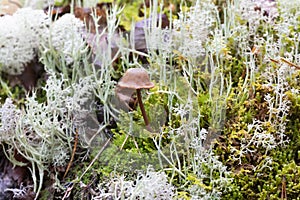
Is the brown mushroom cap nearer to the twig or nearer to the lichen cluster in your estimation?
the lichen cluster

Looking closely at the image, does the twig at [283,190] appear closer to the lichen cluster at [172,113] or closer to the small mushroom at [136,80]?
the lichen cluster at [172,113]

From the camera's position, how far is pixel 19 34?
1.68 m

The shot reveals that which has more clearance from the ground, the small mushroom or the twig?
the small mushroom

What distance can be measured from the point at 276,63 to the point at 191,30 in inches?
12.6

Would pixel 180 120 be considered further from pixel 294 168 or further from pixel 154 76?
pixel 294 168

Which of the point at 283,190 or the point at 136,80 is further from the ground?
the point at 136,80

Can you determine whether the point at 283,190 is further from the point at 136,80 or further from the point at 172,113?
the point at 136,80

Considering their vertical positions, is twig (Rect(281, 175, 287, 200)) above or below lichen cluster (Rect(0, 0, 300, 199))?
below

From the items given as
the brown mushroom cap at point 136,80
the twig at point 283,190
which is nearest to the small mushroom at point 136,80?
the brown mushroom cap at point 136,80

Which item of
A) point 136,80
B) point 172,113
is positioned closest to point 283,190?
point 172,113

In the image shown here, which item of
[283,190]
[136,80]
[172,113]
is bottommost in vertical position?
[283,190]

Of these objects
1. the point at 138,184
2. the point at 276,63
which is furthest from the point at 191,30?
the point at 138,184

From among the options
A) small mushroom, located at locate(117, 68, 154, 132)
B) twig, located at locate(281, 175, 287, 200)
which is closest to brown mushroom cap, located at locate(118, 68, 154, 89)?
small mushroom, located at locate(117, 68, 154, 132)

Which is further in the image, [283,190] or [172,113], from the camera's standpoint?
[172,113]
